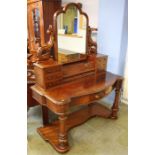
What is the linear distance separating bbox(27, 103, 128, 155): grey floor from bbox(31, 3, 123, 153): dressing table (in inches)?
2.9

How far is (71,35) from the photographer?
2039mm

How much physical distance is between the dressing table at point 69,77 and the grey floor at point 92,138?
0.24 feet

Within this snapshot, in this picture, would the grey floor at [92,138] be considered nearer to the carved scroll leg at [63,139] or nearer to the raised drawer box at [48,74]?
the carved scroll leg at [63,139]

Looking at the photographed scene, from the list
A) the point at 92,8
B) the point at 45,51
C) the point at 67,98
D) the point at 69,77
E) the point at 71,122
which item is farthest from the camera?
the point at 92,8

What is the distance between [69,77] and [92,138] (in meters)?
0.73

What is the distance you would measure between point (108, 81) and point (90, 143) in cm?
71

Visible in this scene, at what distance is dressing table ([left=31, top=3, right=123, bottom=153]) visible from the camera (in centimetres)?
165

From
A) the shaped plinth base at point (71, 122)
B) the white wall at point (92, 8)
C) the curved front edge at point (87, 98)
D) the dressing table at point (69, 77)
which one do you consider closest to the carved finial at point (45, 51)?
the dressing table at point (69, 77)

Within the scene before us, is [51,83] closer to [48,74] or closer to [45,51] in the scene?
[48,74]

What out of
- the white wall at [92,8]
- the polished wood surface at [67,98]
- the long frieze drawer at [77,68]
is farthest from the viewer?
the white wall at [92,8]

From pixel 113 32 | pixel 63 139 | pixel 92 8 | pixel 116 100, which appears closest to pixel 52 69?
pixel 63 139

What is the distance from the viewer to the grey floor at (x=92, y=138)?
5.75 feet
